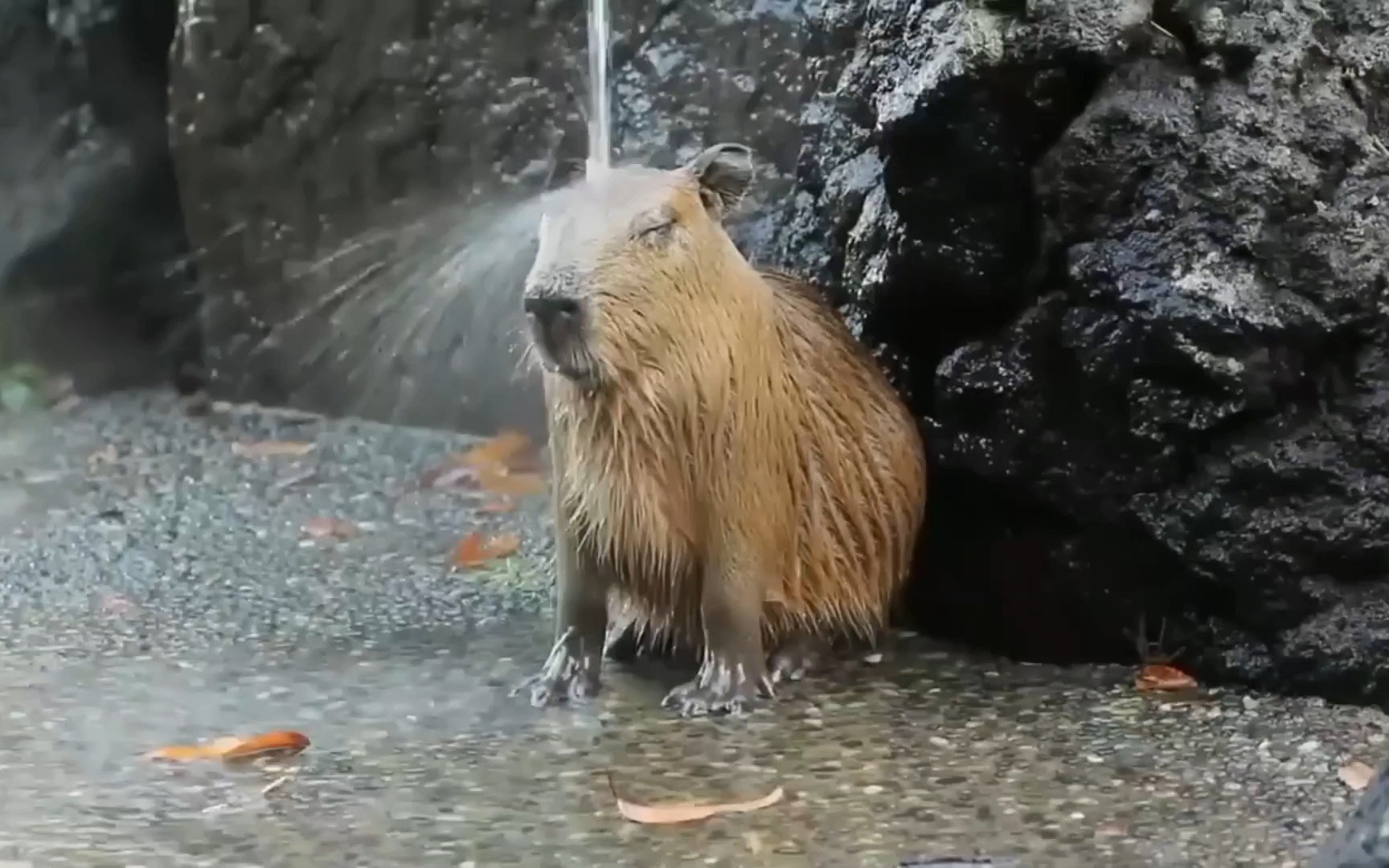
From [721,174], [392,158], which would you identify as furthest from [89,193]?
Result: [721,174]

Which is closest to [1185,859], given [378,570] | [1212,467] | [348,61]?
[1212,467]

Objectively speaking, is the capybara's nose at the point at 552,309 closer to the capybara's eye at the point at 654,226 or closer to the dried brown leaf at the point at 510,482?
the capybara's eye at the point at 654,226

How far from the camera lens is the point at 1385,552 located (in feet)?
7.66

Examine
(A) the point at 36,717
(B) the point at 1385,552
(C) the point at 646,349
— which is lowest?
(A) the point at 36,717

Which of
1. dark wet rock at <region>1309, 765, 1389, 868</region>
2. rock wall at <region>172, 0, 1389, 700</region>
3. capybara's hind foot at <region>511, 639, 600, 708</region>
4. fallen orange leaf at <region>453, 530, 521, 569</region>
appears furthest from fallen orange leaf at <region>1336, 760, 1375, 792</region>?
fallen orange leaf at <region>453, 530, 521, 569</region>

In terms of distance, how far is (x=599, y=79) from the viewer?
3848 millimetres

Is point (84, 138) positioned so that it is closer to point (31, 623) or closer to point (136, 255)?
point (136, 255)

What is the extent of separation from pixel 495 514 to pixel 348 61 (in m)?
1.41

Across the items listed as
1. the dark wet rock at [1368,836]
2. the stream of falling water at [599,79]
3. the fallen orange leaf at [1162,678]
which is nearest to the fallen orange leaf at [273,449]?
→ the stream of falling water at [599,79]

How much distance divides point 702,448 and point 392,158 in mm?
2193

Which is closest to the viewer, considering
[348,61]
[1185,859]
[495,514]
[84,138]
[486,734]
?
[1185,859]

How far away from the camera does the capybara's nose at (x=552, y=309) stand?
2.16 meters

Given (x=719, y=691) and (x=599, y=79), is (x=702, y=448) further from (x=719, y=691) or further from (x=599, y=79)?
(x=599, y=79)

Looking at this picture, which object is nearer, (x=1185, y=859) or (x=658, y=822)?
(x=1185, y=859)
